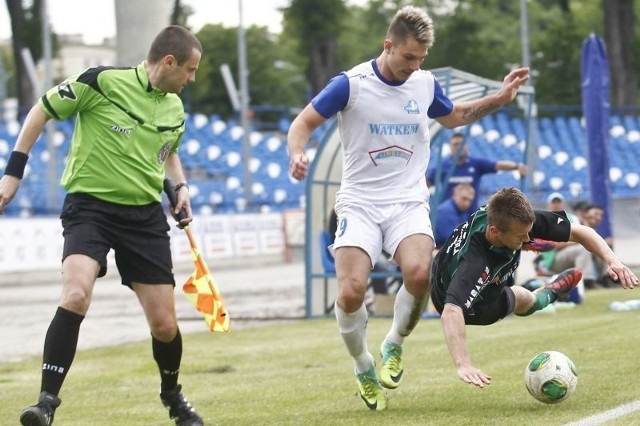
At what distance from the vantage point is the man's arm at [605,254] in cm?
660

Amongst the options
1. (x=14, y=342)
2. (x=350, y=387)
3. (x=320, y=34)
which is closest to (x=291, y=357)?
(x=350, y=387)

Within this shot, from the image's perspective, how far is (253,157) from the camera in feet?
124

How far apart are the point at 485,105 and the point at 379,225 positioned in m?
1.00

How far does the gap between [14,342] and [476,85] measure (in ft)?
17.3

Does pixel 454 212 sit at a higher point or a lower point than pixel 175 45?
lower

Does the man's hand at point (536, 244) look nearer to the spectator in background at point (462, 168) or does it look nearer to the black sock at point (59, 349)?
the black sock at point (59, 349)

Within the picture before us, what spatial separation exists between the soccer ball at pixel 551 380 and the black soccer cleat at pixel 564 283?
690 mm

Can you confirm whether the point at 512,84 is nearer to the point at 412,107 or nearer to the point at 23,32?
the point at 412,107

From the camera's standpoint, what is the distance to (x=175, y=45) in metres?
6.72

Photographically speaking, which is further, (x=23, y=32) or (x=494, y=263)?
(x=23, y=32)

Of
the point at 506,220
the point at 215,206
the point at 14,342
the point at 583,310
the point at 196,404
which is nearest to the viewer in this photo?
the point at 506,220

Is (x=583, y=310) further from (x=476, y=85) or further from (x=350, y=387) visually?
(x=350, y=387)

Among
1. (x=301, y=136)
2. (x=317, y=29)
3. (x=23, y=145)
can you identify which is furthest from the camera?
(x=317, y=29)

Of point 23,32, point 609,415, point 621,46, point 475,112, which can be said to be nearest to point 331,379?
point 475,112
